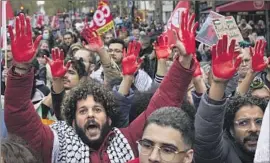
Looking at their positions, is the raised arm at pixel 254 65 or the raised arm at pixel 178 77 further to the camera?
the raised arm at pixel 254 65

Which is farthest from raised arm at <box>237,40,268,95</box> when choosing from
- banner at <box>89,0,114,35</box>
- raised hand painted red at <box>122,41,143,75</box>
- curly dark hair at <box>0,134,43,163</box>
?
banner at <box>89,0,114,35</box>

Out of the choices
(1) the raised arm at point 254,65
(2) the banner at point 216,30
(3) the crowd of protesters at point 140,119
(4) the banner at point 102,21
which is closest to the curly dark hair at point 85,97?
(3) the crowd of protesters at point 140,119

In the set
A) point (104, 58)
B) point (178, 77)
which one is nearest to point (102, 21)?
point (104, 58)

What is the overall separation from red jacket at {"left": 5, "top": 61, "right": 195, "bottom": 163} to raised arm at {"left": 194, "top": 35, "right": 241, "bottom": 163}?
14.1 inches

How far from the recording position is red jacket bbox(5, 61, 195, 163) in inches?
126

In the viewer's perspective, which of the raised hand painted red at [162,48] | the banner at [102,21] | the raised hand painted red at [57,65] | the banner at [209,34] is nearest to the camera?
the raised hand painted red at [57,65]

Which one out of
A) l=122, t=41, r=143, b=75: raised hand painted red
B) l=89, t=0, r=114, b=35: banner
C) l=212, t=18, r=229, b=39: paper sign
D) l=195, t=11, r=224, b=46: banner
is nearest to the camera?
l=122, t=41, r=143, b=75: raised hand painted red

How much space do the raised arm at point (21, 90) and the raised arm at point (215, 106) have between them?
0.88m

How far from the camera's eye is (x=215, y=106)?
309 cm

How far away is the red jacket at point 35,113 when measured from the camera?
126 inches

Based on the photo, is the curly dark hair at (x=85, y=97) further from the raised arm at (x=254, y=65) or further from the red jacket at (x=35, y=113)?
the raised arm at (x=254, y=65)

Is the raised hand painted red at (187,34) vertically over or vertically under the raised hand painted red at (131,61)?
over

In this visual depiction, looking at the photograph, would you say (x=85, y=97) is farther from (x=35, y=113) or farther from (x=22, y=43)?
(x=22, y=43)

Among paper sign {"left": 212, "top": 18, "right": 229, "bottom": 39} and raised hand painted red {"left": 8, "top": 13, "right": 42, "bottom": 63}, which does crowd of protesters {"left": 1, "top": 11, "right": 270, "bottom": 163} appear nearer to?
raised hand painted red {"left": 8, "top": 13, "right": 42, "bottom": 63}
